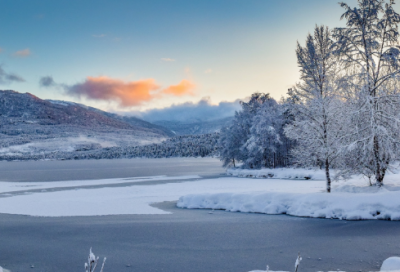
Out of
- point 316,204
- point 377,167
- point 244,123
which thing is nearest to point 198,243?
point 316,204

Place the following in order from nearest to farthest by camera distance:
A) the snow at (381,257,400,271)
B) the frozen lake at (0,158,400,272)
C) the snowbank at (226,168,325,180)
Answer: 1. the snow at (381,257,400,271)
2. the frozen lake at (0,158,400,272)
3. the snowbank at (226,168,325,180)

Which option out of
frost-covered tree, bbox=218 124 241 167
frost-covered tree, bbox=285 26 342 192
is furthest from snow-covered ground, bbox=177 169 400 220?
frost-covered tree, bbox=218 124 241 167

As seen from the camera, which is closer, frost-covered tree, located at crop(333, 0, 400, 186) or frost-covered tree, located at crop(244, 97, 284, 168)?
frost-covered tree, located at crop(333, 0, 400, 186)

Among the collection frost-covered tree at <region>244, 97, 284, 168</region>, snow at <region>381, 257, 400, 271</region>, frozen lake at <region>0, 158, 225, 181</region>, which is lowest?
frozen lake at <region>0, 158, 225, 181</region>

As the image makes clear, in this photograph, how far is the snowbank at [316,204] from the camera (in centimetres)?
1345

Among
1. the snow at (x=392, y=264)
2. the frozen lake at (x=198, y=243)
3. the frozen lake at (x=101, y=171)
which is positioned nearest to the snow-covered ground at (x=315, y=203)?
the frozen lake at (x=198, y=243)

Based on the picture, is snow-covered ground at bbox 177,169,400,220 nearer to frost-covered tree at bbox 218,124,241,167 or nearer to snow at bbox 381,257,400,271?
snow at bbox 381,257,400,271

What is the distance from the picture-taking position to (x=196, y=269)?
24.2ft

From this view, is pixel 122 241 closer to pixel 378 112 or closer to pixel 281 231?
pixel 281 231

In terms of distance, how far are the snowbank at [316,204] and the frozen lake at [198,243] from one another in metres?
0.85

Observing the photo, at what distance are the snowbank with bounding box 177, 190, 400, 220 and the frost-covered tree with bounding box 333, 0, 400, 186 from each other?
4051mm

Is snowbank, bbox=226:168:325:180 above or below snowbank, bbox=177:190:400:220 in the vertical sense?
below

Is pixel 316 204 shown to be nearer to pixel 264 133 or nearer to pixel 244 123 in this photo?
pixel 264 133

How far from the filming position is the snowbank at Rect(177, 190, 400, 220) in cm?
1345
